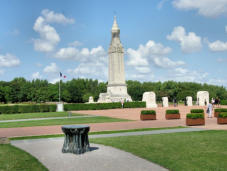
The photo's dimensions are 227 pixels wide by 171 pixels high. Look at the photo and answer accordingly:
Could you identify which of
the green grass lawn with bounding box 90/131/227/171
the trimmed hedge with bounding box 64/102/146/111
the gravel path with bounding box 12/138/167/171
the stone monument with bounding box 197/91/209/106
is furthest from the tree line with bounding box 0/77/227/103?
the gravel path with bounding box 12/138/167/171

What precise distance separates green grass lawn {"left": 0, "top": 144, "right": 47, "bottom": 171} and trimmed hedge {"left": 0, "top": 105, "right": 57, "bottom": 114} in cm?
3251

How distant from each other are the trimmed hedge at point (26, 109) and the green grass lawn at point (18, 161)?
32505mm

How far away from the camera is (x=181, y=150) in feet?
35.7

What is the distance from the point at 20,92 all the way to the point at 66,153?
320ft

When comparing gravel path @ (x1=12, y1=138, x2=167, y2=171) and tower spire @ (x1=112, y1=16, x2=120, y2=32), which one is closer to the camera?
gravel path @ (x1=12, y1=138, x2=167, y2=171)

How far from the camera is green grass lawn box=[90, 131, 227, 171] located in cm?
882

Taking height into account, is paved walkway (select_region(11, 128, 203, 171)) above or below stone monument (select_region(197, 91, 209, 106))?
below

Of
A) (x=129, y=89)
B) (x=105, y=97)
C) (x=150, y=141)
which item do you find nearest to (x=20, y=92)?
(x=129, y=89)

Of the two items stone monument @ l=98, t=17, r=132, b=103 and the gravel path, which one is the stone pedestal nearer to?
stone monument @ l=98, t=17, r=132, b=103

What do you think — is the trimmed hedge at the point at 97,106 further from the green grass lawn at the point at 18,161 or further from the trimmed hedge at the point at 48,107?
the green grass lawn at the point at 18,161

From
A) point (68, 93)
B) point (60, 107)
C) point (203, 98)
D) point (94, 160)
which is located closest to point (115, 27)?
point (203, 98)

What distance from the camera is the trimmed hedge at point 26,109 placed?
4167 centimetres

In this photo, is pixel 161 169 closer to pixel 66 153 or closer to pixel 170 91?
pixel 66 153

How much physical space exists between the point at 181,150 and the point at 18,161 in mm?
6080
